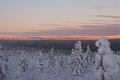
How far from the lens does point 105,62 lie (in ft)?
41.5

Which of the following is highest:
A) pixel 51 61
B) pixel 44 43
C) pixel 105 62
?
pixel 44 43

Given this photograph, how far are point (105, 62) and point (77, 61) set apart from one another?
30.1ft

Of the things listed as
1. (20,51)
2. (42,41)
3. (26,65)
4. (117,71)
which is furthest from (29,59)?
(117,71)

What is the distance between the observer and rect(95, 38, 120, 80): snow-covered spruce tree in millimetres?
12594

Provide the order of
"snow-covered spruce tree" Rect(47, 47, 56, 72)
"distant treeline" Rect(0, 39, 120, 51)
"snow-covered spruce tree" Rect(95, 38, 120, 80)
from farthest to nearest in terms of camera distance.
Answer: "snow-covered spruce tree" Rect(47, 47, 56, 72)
"distant treeline" Rect(0, 39, 120, 51)
"snow-covered spruce tree" Rect(95, 38, 120, 80)

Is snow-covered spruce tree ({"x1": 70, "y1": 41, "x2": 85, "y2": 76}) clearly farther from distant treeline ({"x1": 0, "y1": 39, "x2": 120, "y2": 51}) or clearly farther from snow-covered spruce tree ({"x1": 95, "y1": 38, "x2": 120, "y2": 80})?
snow-covered spruce tree ({"x1": 95, "y1": 38, "x2": 120, "y2": 80})

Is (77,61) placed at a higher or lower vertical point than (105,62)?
lower

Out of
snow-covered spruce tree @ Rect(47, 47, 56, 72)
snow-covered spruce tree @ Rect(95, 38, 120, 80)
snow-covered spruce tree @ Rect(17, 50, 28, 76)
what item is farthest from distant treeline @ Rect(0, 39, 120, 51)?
snow-covered spruce tree @ Rect(95, 38, 120, 80)

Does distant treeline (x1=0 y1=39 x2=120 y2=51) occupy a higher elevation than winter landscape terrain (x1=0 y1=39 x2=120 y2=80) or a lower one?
higher

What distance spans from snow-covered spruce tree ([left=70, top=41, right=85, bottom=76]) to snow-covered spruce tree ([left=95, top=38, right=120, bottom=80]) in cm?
491

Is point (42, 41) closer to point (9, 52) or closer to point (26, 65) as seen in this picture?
point (9, 52)

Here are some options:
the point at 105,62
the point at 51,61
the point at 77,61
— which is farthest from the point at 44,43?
the point at 51,61

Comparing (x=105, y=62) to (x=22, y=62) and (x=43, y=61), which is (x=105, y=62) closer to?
(x=22, y=62)

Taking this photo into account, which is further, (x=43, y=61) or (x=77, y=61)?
(x=43, y=61)
